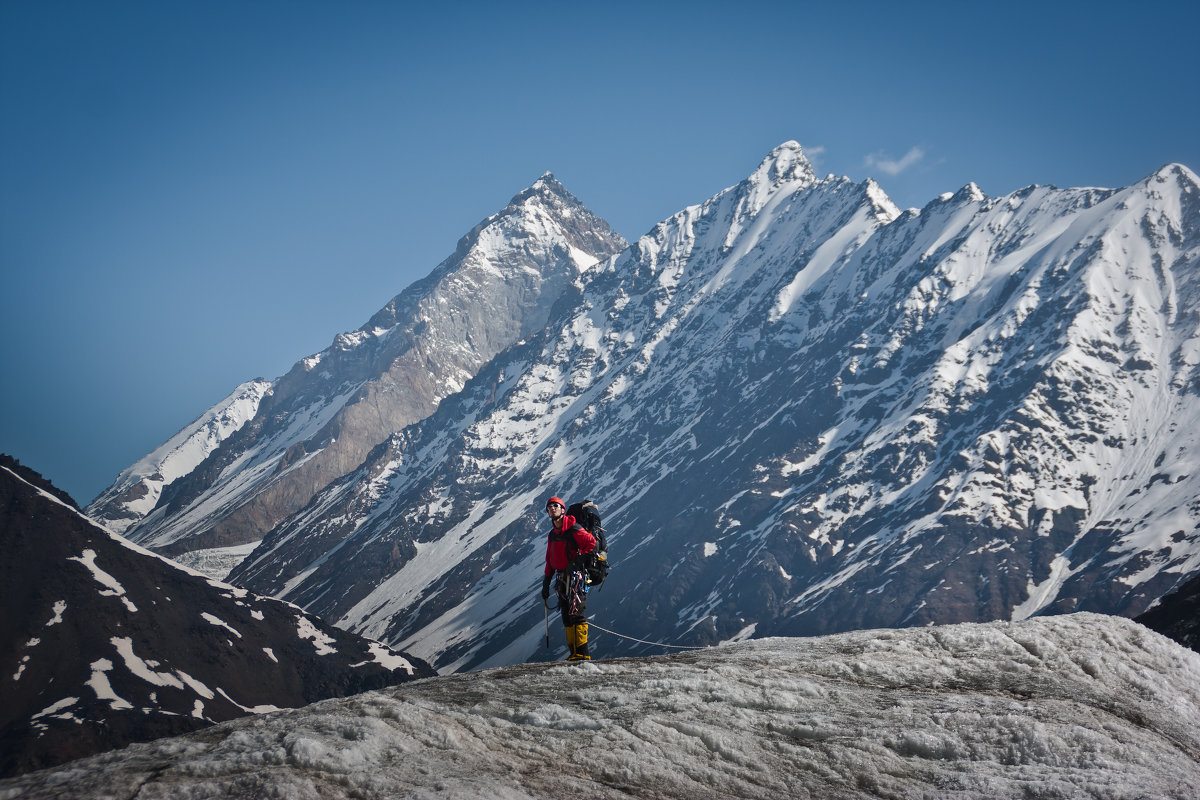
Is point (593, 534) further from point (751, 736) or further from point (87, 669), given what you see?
point (87, 669)

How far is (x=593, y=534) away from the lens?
67.9ft

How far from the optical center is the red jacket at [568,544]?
2045 centimetres

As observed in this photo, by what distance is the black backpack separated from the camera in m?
20.4

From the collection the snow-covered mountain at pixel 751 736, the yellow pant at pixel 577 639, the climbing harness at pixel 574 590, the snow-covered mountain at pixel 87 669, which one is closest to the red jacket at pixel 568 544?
the climbing harness at pixel 574 590

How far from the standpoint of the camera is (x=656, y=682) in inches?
646

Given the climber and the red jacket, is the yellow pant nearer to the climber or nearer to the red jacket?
the climber

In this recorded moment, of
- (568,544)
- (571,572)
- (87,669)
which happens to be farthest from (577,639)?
(87,669)

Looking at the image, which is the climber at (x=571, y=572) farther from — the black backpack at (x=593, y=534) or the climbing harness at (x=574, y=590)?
the black backpack at (x=593, y=534)

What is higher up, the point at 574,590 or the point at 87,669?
the point at 87,669

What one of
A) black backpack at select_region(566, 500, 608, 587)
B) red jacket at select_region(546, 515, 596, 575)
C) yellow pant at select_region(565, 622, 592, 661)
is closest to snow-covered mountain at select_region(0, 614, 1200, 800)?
yellow pant at select_region(565, 622, 592, 661)

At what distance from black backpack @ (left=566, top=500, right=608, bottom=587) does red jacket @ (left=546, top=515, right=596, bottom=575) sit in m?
0.14

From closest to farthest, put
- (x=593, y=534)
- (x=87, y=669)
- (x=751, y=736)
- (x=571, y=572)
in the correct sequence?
(x=751, y=736), (x=593, y=534), (x=571, y=572), (x=87, y=669)

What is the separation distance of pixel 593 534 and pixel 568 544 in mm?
623

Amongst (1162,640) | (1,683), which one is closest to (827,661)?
(1162,640)
